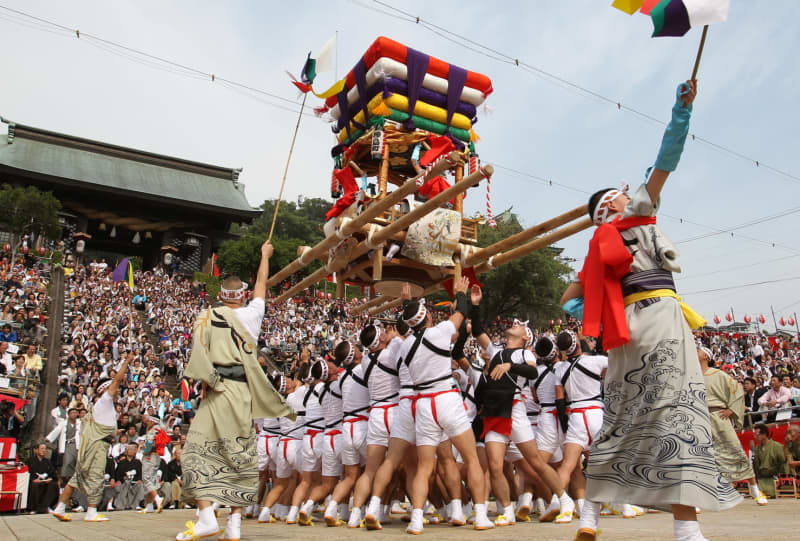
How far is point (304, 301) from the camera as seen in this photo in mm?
28172

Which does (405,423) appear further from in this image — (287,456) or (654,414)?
(654,414)

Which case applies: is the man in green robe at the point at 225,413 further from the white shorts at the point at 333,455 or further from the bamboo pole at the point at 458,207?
the bamboo pole at the point at 458,207

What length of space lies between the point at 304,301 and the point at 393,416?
23045 millimetres

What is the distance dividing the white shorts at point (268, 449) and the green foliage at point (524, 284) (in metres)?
27.8

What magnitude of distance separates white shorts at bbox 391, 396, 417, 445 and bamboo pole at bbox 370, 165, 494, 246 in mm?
2044

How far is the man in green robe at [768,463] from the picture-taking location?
870 cm

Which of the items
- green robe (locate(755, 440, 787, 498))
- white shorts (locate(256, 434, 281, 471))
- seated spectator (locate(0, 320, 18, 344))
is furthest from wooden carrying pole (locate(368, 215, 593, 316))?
seated spectator (locate(0, 320, 18, 344))

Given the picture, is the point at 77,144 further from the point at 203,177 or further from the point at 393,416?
the point at 393,416

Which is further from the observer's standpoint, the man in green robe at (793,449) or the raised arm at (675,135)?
the man in green robe at (793,449)

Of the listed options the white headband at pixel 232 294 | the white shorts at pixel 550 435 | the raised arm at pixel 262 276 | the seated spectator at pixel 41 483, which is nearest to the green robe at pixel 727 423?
the white shorts at pixel 550 435

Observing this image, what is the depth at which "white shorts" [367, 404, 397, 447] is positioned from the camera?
18.4 feet

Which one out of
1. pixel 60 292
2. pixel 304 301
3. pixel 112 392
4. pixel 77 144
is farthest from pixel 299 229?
pixel 112 392

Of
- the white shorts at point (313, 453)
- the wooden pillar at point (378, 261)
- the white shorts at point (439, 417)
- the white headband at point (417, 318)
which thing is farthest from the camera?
the wooden pillar at point (378, 261)

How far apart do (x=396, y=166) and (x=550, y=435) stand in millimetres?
5614
